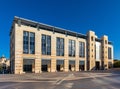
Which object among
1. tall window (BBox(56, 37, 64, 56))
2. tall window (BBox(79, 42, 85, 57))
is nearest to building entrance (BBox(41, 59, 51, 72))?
tall window (BBox(56, 37, 64, 56))

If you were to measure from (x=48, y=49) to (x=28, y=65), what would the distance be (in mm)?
10079

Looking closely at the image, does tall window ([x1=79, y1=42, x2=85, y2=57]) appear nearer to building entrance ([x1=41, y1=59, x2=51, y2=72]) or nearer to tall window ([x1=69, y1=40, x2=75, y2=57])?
tall window ([x1=69, y1=40, x2=75, y2=57])

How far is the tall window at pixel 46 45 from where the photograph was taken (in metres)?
61.6

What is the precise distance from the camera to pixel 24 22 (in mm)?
57125

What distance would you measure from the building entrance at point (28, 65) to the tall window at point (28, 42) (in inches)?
105

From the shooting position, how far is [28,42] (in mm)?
56781

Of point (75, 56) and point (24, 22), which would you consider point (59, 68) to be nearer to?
point (75, 56)

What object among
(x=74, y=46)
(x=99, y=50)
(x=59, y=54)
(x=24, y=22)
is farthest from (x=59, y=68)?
(x=99, y=50)

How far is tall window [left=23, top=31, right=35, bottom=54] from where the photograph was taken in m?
55.8

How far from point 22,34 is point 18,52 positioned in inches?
215

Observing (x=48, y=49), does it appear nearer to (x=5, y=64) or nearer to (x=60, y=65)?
(x=60, y=65)

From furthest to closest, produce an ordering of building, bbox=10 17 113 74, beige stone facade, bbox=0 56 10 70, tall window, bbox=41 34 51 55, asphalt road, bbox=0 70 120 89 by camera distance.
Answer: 1. beige stone facade, bbox=0 56 10 70
2. tall window, bbox=41 34 51 55
3. building, bbox=10 17 113 74
4. asphalt road, bbox=0 70 120 89

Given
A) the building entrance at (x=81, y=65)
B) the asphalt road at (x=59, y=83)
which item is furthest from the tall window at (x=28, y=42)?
the asphalt road at (x=59, y=83)

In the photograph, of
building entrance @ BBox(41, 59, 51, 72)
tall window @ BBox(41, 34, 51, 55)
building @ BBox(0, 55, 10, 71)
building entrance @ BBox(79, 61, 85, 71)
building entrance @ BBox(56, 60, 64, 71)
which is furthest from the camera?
building @ BBox(0, 55, 10, 71)
